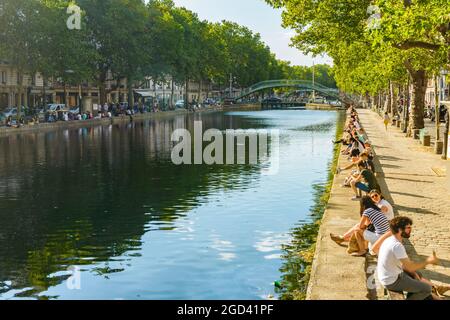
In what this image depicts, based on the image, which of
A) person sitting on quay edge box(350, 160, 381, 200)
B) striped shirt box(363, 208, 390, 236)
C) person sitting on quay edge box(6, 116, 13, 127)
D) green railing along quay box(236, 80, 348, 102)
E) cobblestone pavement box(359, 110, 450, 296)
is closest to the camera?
striped shirt box(363, 208, 390, 236)

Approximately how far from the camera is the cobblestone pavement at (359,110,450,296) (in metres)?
13.2

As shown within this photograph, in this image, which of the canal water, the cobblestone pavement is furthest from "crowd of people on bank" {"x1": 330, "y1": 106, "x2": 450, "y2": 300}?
the canal water

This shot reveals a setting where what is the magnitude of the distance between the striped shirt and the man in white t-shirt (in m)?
2.83

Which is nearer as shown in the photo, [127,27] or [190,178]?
[190,178]

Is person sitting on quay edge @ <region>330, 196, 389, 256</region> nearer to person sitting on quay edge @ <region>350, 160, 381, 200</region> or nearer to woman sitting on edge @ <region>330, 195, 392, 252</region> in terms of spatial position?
woman sitting on edge @ <region>330, 195, 392, 252</region>

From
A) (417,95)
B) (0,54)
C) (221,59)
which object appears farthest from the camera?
(221,59)

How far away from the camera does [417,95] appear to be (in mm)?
39938

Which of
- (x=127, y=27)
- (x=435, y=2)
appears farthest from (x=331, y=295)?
(x=127, y=27)

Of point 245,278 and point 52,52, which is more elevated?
point 52,52

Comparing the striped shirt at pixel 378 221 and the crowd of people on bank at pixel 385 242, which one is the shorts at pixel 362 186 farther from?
the striped shirt at pixel 378 221

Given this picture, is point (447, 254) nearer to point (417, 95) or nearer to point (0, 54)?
point (417, 95)
